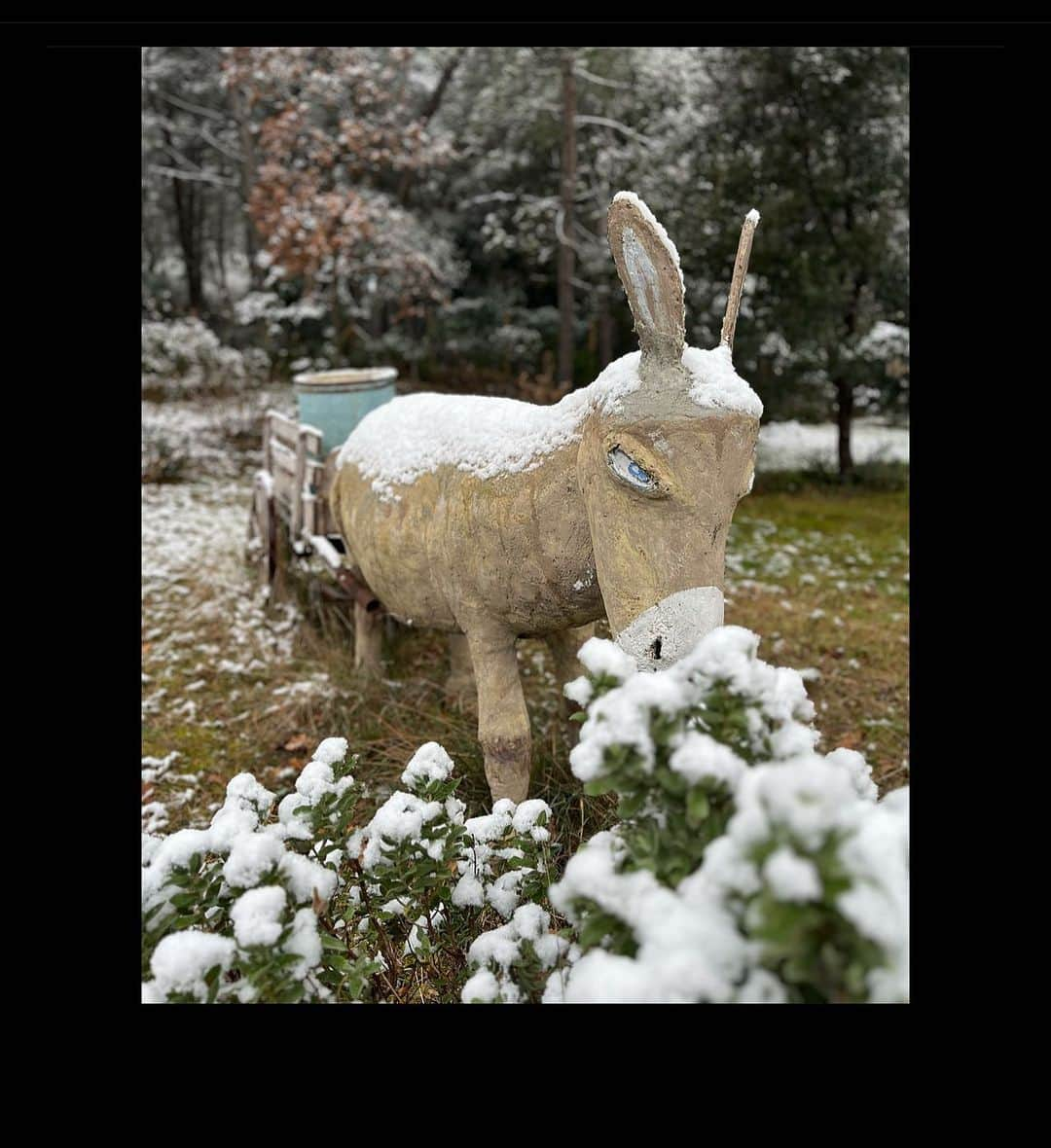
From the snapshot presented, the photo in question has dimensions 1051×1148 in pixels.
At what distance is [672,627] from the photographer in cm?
205

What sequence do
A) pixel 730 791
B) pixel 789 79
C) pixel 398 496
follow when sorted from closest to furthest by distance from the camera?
1. pixel 730 791
2. pixel 398 496
3. pixel 789 79

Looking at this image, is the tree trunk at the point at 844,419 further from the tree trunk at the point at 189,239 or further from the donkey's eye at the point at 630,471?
the tree trunk at the point at 189,239

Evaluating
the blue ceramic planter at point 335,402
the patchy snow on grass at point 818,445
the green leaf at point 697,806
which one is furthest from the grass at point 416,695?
the patchy snow on grass at point 818,445

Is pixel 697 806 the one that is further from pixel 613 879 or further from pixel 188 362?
pixel 188 362

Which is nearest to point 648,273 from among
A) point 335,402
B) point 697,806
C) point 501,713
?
point 697,806

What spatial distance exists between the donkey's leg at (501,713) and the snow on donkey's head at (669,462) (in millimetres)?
863

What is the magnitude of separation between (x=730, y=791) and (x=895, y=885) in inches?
11.4

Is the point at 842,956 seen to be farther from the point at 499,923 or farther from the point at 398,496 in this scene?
the point at 398,496

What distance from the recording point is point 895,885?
971 mm

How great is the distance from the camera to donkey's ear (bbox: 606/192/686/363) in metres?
1.97

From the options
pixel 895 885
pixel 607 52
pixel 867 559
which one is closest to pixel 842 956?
pixel 895 885

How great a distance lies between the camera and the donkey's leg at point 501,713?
293 centimetres

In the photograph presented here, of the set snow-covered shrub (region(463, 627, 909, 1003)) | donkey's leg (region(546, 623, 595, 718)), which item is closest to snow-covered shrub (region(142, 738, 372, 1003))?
snow-covered shrub (region(463, 627, 909, 1003))

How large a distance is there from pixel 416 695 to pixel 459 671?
249mm
